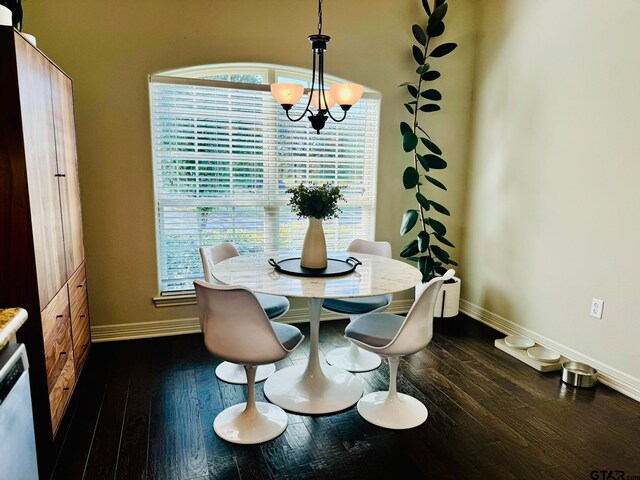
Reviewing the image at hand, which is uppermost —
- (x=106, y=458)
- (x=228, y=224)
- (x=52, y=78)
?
(x=52, y=78)

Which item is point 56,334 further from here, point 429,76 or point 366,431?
point 429,76

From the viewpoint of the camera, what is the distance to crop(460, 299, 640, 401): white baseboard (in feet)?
8.75

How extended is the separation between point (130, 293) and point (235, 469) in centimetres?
191

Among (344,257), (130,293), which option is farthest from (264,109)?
(130,293)

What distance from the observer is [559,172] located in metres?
3.13

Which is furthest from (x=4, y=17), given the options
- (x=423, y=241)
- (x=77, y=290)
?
(x=423, y=241)

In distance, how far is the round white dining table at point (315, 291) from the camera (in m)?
2.16

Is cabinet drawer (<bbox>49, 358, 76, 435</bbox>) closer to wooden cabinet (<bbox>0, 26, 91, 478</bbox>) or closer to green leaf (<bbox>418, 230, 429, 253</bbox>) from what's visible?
wooden cabinet (<bbox>0, 26, 91, 478</bbox>)

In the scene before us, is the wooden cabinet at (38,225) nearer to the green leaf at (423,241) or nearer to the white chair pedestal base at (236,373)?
the white chair pedestal base at (236,373)

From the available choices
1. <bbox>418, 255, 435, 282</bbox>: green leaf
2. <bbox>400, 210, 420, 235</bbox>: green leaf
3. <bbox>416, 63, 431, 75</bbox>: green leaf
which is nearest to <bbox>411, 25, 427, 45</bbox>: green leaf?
<bbox>416, 63, 431, 75</bbox>: green leaf

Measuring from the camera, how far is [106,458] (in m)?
2.03

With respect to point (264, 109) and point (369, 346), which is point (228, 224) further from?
point (369, 346)

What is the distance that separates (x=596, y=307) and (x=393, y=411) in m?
1.59

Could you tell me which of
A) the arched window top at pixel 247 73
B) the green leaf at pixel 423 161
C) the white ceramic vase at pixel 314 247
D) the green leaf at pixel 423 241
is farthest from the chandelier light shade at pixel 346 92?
the green leaf at pixel 423 241
